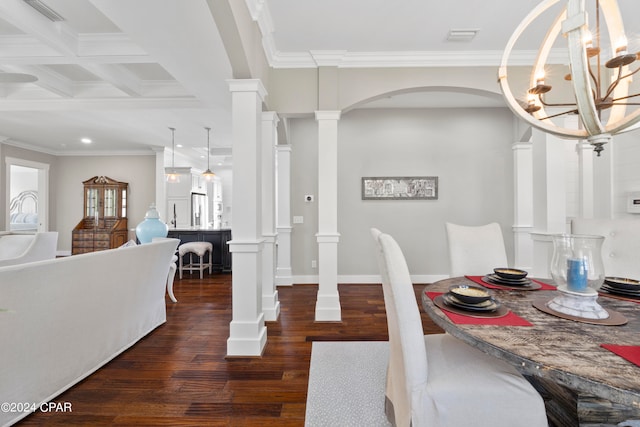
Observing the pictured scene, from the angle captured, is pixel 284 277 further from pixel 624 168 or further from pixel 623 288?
pixel 624 168

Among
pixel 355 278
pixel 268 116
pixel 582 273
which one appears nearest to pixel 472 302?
pixel 582 273

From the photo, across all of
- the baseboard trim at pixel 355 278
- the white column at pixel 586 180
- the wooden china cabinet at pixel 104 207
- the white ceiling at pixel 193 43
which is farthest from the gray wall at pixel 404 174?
the wooden china cabinet at pixel 104 207

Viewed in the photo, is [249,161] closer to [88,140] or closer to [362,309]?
[362,309]

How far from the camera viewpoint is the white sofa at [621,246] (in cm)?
189

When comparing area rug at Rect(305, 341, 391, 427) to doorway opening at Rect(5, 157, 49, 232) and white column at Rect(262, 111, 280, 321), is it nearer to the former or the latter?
white column at Rect(262, 111, 280, 321)

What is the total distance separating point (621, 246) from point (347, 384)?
207 cm

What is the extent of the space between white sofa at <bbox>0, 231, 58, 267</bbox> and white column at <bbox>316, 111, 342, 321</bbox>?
127 inches

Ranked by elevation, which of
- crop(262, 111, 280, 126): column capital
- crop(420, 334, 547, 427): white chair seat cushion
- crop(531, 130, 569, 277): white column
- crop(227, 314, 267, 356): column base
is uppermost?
crop(262, 111, 280, 126): column capital

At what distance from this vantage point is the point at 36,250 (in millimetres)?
3324

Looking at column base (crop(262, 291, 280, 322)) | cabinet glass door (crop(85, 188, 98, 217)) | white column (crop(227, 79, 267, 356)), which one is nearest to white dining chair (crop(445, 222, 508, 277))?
white column (crop(227, 79, 267, 356))

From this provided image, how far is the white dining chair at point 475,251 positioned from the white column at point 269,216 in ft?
6.18

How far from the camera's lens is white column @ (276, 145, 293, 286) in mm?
4484

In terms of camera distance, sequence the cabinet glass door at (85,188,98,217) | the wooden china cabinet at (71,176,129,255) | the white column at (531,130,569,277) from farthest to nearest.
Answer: the cabinet glass door at (85,188,98,217)
the wooden china cabinet at (71,176,129,255)
the white column at (531,130,569,277)

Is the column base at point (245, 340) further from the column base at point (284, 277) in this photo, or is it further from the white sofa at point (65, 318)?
the column base at point (284, 277)
